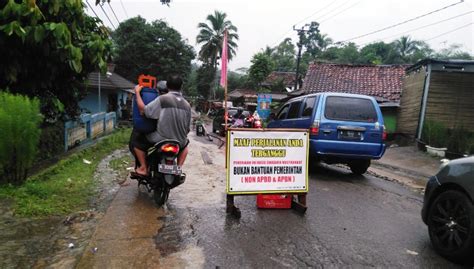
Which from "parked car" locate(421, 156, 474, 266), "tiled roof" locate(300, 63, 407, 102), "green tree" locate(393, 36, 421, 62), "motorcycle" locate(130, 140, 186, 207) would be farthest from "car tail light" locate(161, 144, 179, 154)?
"green tree" locate(393, 36, 421, 62)

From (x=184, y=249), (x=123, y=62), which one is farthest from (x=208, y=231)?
(x=123, y=62)

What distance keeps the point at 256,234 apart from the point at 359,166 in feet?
17.0

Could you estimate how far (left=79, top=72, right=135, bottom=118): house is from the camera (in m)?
20.8

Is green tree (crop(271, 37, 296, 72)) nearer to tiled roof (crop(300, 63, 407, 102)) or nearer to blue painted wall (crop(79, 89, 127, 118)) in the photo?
tiled roof (crop(300, 63, 407, 102))

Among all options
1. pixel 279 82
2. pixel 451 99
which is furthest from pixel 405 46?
pixel 451 99

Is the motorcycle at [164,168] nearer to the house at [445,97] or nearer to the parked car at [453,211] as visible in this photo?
the parked car at [453,211]

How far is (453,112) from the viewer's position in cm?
1497

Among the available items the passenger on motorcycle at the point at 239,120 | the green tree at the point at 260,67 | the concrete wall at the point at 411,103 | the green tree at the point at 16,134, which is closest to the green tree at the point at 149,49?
the green tree at the point at 260,67

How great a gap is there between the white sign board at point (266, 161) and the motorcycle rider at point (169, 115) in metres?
0.79

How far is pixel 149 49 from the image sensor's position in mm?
35250

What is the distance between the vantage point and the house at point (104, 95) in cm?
2084

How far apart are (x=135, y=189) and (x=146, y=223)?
179cm

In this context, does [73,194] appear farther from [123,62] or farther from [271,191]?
[123,62]

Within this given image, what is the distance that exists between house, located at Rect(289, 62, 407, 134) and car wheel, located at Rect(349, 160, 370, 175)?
14574mm
